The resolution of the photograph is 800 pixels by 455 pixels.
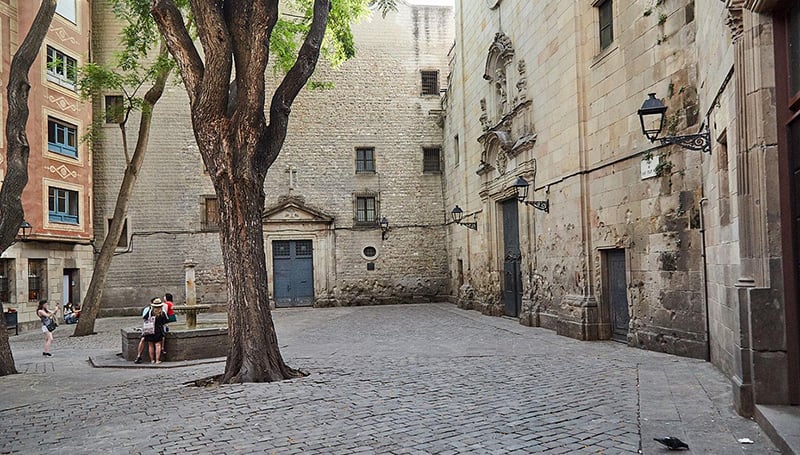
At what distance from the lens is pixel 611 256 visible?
39.5 feet

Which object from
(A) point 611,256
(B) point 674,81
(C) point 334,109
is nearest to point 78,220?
(C) point 334,109

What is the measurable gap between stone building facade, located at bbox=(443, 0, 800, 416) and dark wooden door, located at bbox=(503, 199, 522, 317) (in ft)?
0.22

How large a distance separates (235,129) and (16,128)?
14.3 feet

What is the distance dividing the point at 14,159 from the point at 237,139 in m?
4.30

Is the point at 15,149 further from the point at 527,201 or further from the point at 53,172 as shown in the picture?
the point at 53,172

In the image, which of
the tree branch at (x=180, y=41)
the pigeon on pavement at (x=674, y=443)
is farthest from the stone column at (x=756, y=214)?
the tree branch at (x=180, y=41)

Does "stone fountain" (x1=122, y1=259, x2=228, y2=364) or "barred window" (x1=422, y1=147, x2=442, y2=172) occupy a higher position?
"barred window" (x1=422, y1=147, x2=442, y2=172)

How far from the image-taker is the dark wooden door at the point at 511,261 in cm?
1709

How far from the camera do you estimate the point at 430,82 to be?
2720 centimetres

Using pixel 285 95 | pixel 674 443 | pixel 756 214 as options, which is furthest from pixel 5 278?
pixel 756 214

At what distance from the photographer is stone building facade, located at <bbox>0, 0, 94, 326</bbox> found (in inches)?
762

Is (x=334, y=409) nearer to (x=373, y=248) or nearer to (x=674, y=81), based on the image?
(x=674, y=81)

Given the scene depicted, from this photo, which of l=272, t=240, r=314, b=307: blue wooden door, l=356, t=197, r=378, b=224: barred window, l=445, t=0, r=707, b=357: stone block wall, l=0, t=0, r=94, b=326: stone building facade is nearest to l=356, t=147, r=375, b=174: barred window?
l=356, t=197, r=378, b=224: barred window

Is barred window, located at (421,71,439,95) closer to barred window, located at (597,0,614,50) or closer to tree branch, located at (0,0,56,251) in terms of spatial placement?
barred window, located at (597,0,614,50)
